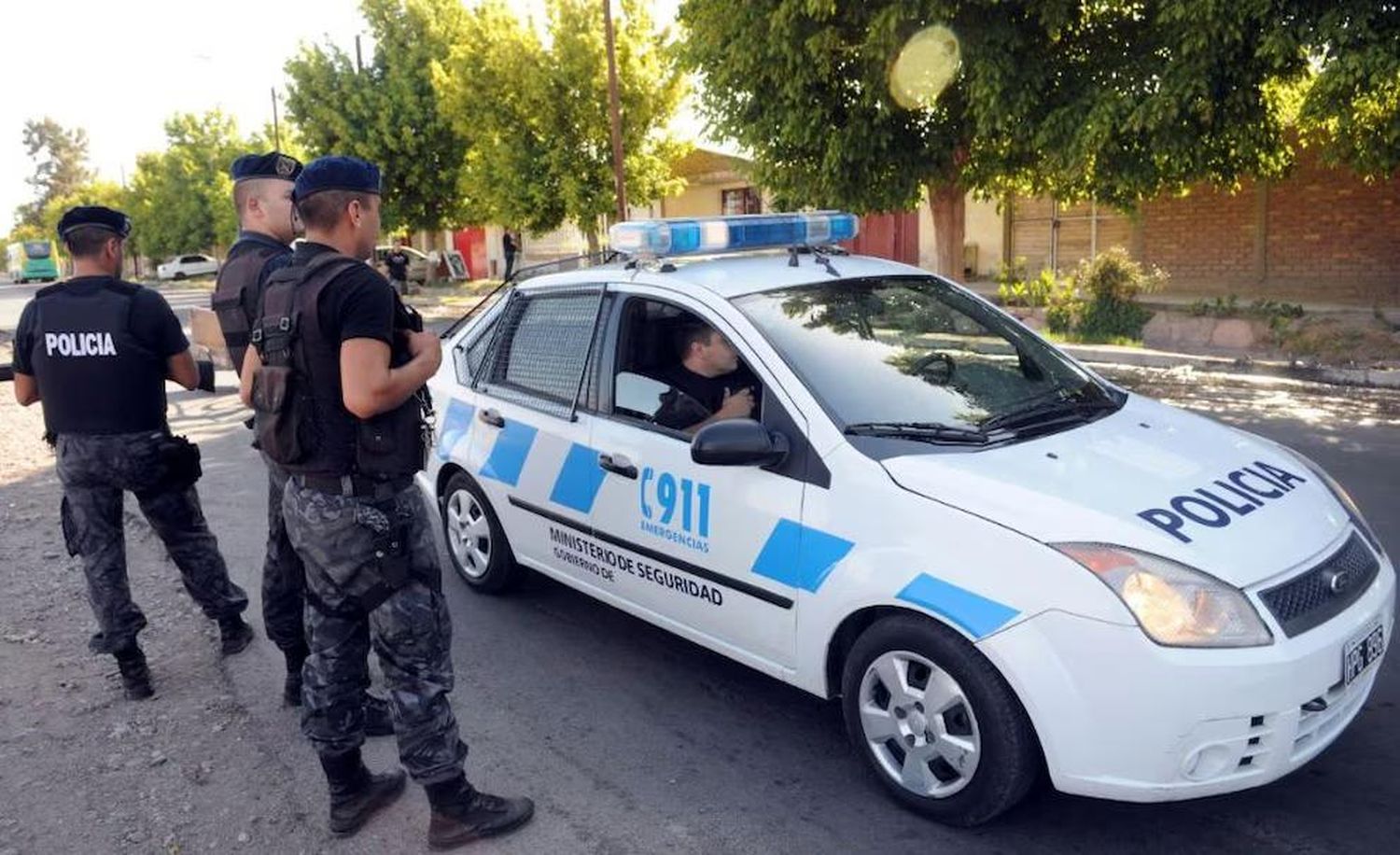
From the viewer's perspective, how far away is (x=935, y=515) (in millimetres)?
2846

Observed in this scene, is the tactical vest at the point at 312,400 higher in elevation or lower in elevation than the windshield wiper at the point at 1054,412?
higher

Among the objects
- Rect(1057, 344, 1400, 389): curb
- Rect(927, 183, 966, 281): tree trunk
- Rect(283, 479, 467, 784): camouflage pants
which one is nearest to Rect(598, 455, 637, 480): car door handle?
Rect(283, 479, 467, 784): camouflage pants

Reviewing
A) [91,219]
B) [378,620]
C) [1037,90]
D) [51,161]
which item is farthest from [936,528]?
[51,161]

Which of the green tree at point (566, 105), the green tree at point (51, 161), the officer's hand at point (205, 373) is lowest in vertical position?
the officer's hand at point (205, 373)

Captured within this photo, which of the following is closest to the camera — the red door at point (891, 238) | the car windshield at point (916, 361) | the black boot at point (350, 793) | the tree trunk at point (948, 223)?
the black boot at point (350, 793)

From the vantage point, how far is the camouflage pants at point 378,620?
2.86m

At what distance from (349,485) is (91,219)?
1.84 meters

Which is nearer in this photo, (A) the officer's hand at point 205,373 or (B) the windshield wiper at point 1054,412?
(B) the windshield wiper at point 1054,412

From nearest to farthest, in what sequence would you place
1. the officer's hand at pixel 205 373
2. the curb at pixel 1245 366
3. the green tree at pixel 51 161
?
1. the officer's hand at pixel 205 373
2. the curb at pixel 1245 366
3. the green tree at pixel 51 161

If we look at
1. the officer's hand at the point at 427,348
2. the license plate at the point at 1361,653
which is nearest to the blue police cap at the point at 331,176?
the officer's hand at the point at 427,348

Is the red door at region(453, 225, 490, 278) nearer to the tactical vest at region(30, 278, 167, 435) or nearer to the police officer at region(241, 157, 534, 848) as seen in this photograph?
the tactical vest at region(30, 278, 167, 435)

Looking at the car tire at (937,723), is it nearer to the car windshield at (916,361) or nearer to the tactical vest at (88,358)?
the car windshield at (916,361)

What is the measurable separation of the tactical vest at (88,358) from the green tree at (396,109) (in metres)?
24.1

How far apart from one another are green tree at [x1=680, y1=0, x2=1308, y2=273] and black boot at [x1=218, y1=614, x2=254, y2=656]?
692cm
